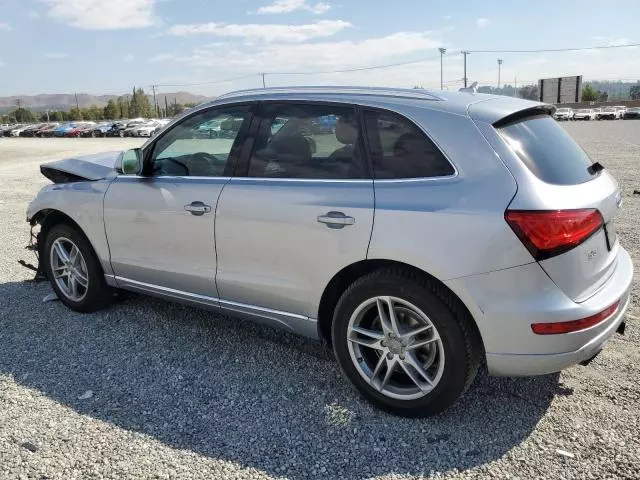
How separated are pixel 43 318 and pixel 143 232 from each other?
1.42 metres

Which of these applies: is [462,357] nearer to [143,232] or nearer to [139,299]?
A: [143,232]

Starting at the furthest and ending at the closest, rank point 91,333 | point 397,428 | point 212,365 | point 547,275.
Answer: point 91,333 < point 212,365 < point 397,428 < point 547,275

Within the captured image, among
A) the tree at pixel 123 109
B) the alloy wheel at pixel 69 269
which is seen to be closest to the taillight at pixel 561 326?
the alloy wheel at pixel 69 269

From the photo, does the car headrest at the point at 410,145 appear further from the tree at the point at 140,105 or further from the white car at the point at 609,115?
the tree at the point at 140,105

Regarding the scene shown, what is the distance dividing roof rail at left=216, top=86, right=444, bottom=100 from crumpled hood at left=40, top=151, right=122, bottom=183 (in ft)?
4.39

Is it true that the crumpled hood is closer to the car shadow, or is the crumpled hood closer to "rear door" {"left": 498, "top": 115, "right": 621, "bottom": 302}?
the car shadow

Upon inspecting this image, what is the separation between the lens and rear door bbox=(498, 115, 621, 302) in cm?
265

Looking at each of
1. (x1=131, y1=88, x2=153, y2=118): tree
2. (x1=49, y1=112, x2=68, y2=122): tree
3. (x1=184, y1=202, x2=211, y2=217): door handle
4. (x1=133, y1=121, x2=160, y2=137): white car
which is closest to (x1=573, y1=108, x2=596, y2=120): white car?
(x1=133, y1=121, x2=160, y2=137): white car

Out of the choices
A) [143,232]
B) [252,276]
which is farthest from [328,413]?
[143,232]

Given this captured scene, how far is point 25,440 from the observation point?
2992 mm

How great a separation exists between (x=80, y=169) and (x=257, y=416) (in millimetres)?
2707

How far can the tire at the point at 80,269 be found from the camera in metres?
4.56

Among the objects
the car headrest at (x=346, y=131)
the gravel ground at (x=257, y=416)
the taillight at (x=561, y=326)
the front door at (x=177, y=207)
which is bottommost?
the gravel ground at (x=257, y=416)

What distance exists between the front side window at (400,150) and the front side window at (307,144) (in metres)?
0.10
